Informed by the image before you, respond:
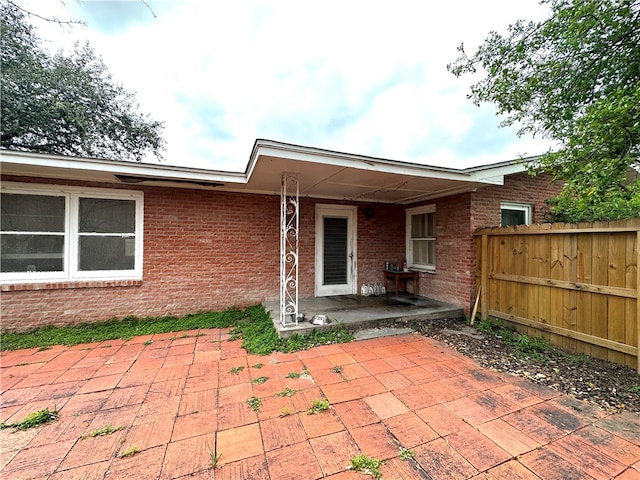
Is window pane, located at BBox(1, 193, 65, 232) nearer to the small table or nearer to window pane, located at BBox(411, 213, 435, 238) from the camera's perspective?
the small table

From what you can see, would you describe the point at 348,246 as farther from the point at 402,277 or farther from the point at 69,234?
the point at 69,234

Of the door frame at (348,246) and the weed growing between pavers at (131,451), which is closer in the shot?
the weed growing between pavers at (131,451)

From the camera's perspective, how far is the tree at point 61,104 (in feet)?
22.7

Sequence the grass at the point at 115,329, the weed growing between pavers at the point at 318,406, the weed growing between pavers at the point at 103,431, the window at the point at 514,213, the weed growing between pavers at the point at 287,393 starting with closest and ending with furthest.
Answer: the weed growing between pavers at the point at 103,431
the weed growing between pavers at the point at 318,406
the weed growing between pavers at the point at 287,393
the grass at the point at 115,329
the window at the point at 514,213

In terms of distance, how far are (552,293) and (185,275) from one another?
6.04 metres

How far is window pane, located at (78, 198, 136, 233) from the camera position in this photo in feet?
14.3

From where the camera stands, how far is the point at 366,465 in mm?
1646

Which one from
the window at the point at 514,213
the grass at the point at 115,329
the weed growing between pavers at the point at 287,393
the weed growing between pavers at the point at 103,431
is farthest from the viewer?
the window at the point at 514,213

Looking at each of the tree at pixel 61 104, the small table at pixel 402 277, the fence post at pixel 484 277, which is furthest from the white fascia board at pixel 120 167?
the tree at pixel 61 104

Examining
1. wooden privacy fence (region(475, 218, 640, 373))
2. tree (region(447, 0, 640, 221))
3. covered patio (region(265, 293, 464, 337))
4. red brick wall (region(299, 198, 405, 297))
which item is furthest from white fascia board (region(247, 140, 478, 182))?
covered patio (region(265, 293, 464, 337))

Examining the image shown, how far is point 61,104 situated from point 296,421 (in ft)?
35.8

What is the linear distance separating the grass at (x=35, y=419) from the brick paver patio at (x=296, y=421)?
7cm

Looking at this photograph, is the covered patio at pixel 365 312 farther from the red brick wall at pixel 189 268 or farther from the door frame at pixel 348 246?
the red brick wall at pixel 189 268

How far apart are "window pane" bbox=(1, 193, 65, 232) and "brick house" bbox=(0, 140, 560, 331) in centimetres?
2
